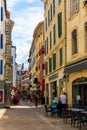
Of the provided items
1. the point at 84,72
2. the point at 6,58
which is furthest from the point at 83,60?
the point at 6,58

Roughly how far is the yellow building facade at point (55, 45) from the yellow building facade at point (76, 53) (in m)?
2.92

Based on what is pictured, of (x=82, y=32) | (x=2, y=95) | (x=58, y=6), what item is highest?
(x=58, y=6)

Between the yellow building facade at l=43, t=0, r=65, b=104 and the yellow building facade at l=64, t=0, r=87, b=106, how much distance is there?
115 inches

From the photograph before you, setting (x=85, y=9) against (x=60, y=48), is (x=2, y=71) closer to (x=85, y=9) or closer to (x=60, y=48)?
(x=60, y=48)

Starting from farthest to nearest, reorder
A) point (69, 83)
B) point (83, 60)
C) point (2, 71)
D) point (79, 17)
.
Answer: point (2, 71)
point (69, 83)
point (79, 17)
point (83, 60)

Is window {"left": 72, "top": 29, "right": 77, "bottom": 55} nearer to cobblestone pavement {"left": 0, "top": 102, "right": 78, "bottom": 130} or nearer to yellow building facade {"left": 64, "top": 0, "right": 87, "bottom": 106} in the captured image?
yellow building facade {"left": 64, "top": 0, "right": 87, "bottom": 106}

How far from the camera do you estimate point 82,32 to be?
28.2 metres

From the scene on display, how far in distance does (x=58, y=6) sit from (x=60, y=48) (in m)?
4.35

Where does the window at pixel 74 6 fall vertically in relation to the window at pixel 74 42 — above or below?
above

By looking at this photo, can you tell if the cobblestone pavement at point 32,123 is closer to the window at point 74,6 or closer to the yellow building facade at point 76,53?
the yellow building facade at point 76,53

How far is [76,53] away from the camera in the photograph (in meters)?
30.2

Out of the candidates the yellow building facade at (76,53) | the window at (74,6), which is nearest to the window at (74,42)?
the yellow building facade at (76,53)

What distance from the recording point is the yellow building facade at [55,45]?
3659 centimetres

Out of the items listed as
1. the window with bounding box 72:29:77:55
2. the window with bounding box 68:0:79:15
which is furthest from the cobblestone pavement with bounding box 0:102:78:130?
the window with bounding box 68:0:79:15
